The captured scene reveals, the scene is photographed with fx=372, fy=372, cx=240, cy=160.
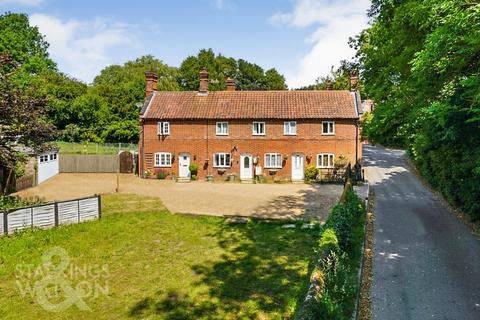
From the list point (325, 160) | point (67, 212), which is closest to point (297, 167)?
point (325, 160)

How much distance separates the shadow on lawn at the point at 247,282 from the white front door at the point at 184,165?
18416 mm

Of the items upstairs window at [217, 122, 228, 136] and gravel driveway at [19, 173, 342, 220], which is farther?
upstairs window at [217, 122, 228, 136]

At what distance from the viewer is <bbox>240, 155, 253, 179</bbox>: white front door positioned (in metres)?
33.7

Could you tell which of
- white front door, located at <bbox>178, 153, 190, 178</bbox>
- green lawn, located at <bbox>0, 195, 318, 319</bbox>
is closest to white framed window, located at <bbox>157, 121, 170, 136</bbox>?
white front door, located at <bbox>178, 153, 190, 178</bbox>

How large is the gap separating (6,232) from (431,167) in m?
27.2

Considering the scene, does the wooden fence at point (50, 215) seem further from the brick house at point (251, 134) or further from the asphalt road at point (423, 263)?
the brick house at point (251, 134)

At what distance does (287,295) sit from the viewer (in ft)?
35.6

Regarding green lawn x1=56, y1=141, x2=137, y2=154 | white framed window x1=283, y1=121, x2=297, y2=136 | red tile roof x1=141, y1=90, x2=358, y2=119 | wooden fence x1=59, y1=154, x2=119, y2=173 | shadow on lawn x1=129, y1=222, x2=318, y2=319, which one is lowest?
shadow on lawn x1=129, y1=222, x2=318, y2=319

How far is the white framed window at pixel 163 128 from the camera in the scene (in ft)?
113

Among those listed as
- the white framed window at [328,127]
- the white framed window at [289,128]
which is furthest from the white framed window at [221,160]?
the white framed window at [328,127]

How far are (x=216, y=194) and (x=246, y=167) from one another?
301 inches

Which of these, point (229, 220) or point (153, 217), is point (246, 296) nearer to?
point (229, 220)

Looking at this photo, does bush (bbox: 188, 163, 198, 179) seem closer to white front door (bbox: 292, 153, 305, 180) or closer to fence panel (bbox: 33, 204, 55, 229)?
white front door (bbox: 292, 153, 305, 180)

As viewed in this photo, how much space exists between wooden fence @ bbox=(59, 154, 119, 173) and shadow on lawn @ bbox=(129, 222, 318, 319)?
24.7 metres
